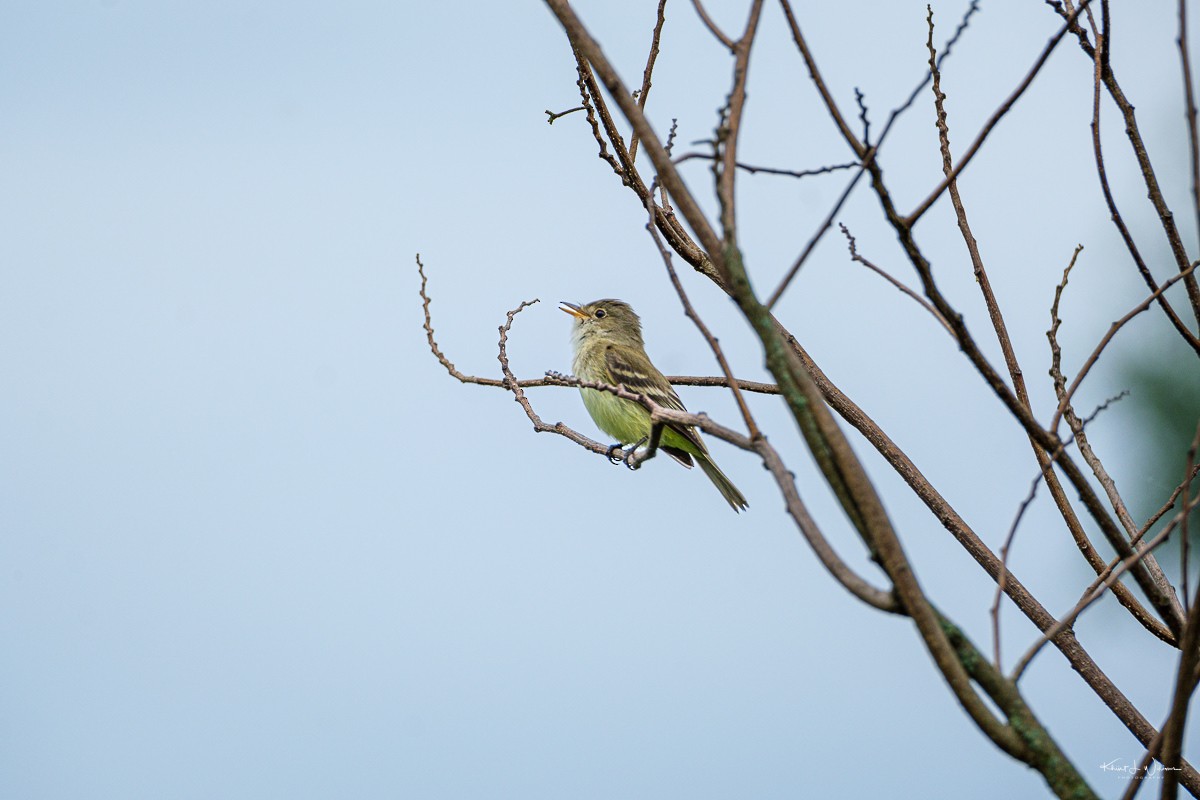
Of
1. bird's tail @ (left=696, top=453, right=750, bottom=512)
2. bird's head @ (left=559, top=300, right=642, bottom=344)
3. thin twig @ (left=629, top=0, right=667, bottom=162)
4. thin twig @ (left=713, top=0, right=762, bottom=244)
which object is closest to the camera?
thin twig @ (left=713, top=0, right=762, bottom=244)

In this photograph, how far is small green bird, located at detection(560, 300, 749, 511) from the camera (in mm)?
6211

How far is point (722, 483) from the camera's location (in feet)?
20.7

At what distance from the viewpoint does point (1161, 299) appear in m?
2.39

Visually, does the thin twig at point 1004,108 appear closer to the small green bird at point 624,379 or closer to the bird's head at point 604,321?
the small green bird at point 624,379

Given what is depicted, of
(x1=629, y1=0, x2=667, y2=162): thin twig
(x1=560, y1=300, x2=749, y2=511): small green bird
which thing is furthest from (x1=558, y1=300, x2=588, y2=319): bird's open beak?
(x1=629, y1=0, x2=667, y2=162): thin twig

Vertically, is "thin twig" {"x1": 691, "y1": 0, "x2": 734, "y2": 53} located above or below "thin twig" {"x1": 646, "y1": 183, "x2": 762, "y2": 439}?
above

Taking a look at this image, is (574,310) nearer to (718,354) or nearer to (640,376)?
(640,376)

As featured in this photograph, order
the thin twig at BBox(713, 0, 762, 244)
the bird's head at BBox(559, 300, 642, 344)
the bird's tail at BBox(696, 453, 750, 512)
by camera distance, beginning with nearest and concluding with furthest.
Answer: the thin twig at BBox(713, 0, 762, 244)
the bird's tail at BBox(696, 453, 750, 512)
the bird's head at BBox(559, 300, 642, 344)

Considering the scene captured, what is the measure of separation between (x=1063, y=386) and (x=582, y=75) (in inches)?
62.1

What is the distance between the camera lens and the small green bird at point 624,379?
20.4ft

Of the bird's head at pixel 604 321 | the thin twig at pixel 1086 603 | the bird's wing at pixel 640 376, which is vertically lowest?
the thin twig at pixel 1086 603

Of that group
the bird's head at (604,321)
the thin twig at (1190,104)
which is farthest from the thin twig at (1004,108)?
the bird's head at (604,321)

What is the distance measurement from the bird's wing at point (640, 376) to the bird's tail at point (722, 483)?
0.08m

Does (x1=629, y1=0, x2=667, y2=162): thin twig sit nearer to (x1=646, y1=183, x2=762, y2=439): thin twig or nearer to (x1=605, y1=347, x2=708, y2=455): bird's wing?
(x1=646, y1=183, x2=762, y2=439): thin twig
